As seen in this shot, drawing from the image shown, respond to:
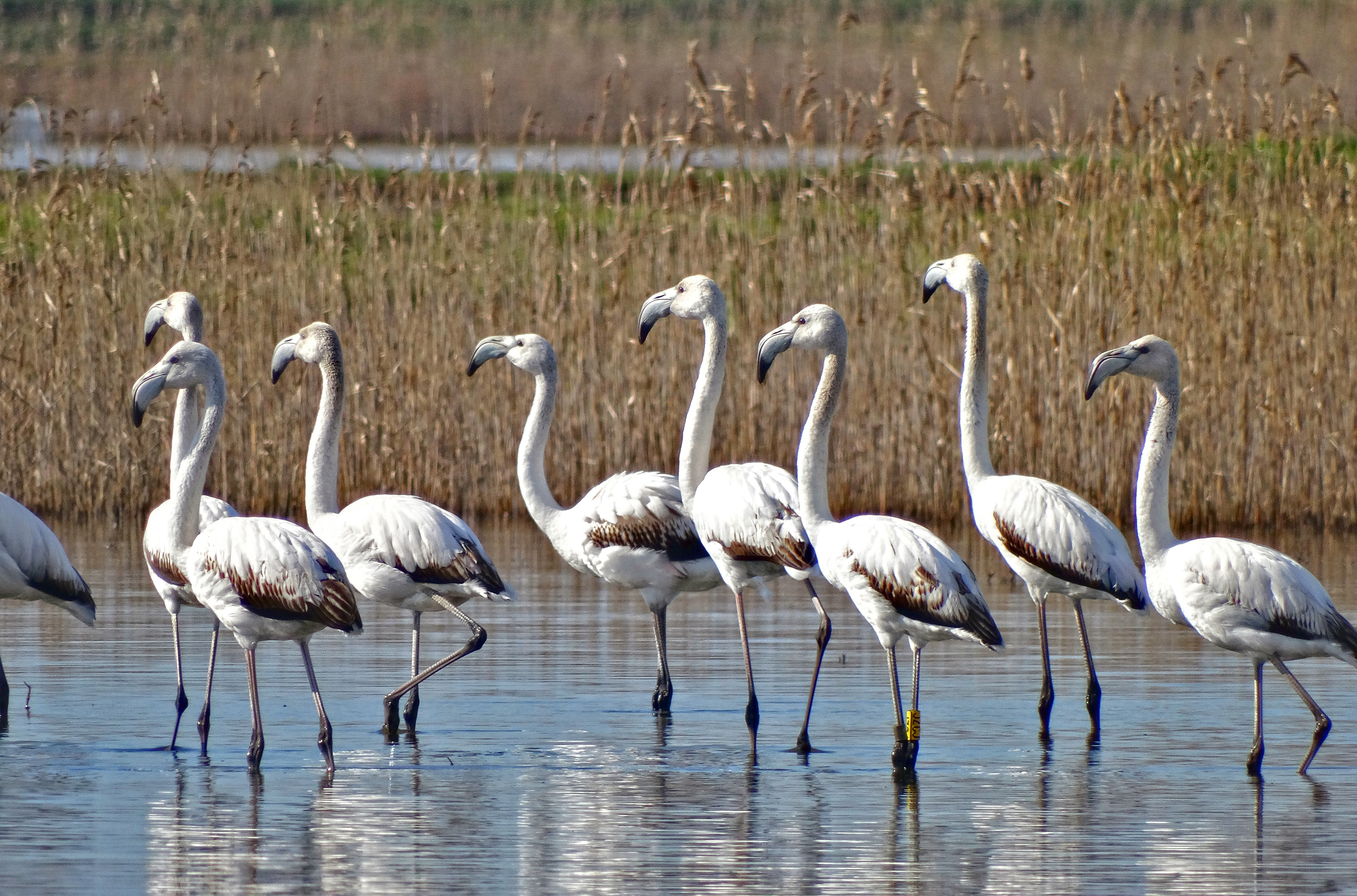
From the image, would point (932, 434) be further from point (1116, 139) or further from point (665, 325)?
point (1116, 139)

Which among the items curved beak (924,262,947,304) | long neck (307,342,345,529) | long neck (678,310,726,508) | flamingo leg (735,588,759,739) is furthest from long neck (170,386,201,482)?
curved beak (924,262,947,304)

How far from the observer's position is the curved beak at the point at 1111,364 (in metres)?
8.41

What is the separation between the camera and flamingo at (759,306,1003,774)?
783 cm

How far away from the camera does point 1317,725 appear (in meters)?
7.86

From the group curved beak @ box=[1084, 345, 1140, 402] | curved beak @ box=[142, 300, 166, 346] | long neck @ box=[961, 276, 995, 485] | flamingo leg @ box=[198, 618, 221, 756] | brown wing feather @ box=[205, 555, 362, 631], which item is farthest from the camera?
curved beak @ box=[142, 300, 166, 346]

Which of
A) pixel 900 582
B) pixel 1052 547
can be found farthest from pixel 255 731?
pixel 1052 547

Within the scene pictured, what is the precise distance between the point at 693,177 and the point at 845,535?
903 cm

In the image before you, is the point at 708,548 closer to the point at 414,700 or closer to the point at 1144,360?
the point at 414,700

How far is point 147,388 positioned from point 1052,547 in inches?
148

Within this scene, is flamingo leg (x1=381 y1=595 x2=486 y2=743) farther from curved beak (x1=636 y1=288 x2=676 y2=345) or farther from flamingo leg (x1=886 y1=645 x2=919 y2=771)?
flamingo leg (x1=886 y1=645 x2=919 y2=771)

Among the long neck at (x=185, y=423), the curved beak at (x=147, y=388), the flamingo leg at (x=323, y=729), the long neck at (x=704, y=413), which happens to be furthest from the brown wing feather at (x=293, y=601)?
the long neck at (x=704, y=413)

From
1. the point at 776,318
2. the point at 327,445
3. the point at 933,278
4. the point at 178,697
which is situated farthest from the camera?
the point at 776,318

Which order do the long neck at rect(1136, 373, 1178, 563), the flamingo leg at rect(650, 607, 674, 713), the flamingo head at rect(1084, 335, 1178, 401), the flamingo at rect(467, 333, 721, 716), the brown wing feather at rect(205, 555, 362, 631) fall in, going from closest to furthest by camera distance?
the brown wing feather at rect(205, 555, 362, 631) < the long neck at rect(1136, 373, 1178, 563) < the flamingo head at rect(1084, 335, 1178, 401) < the flamingo leg at rect(650, 607, 674, 713) < the flamingo at rect(467, 333, 721, 716)

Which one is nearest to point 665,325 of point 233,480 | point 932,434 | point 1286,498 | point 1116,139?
point 932,434
